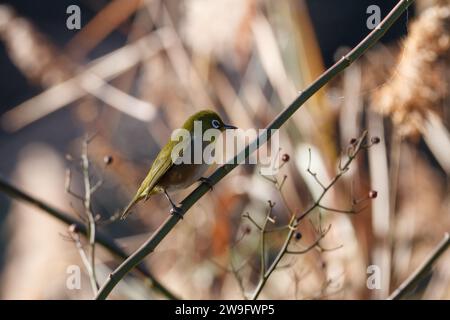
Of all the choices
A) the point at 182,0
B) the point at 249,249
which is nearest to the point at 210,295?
the point at 249,249

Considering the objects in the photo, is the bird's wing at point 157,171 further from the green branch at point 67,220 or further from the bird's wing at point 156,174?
the green branch at point 67,220

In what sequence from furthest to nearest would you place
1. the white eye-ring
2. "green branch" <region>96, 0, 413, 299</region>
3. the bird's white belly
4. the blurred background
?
the blurred background → the white eye-ring → the bird's white belly → "green branch" <region>96, 0, 413, 299</region>

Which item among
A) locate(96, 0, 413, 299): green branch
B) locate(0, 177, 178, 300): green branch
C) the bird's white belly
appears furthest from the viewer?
the bird's white belly

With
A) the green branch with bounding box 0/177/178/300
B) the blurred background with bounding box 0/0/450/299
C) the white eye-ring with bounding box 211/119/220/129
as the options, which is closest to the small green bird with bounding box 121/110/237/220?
the white eye-ring with bounding box 211/119/220/129

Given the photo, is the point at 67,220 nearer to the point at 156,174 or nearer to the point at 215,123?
the point at 156,174

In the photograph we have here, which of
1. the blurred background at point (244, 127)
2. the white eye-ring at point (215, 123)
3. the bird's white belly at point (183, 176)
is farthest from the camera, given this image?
the blurred background at point (244, 127)

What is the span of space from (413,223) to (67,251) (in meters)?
1.69

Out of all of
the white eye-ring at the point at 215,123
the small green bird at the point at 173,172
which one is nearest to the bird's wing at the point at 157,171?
the small green bird at the point at 173,172

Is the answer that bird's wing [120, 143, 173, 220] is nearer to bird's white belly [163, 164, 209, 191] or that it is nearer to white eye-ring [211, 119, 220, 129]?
bird's white belly [163, 164, 209, 191]

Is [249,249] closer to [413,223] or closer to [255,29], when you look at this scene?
[413,223]

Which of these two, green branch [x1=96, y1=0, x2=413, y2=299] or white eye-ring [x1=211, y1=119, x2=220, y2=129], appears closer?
green branch [x1=96, y1=0, x2=413, y2=299]

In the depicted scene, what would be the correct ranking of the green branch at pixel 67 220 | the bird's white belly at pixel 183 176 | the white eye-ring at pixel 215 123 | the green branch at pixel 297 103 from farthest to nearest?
1. the white eye-ring at pixel 215 123
2. the bird's white belly at pixel 183 176
3. the green branch at pixel 67 220
4. the green branch at pixel 297 103

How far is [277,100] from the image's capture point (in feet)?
12.6

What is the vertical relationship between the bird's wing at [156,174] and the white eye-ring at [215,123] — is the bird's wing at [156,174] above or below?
below
